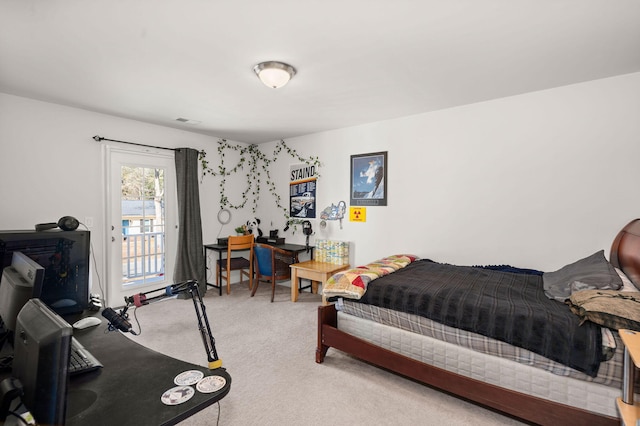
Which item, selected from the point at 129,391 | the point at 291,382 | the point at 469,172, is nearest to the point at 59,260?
the point at 129,391

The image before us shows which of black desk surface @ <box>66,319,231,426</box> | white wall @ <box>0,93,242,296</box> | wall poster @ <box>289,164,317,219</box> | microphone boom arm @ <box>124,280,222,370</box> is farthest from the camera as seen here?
wall poster @ <box>289,164,317,219</box>

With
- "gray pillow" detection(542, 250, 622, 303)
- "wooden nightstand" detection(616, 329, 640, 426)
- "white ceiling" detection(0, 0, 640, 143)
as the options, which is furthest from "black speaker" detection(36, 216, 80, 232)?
"gray pillow" detection(542, 250, 622, 303)

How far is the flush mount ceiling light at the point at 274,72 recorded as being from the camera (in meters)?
2.39

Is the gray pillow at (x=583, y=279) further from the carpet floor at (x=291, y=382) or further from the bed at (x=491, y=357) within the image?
the carpet floor at (x=291, y=382)

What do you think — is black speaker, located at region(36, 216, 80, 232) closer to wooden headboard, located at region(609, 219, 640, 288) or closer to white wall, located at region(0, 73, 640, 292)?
white wall, located at region(0, 73, 640, 292)

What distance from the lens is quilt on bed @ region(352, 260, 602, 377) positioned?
1.71 metres

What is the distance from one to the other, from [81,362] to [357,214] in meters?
3.42

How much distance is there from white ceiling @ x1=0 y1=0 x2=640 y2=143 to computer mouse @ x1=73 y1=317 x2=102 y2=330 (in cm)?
174

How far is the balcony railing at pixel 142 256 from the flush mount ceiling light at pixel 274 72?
2.92 meters

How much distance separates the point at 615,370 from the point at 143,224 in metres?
4.76

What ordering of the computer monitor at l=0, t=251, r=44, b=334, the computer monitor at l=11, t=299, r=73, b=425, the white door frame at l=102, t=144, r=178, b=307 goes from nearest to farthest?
the computer monitor at l=11, t=299, r=73, b=425 → the computer monitor at l=0, t=251, r=44, b=334 → the white door frame at l=102, t=144, r=178, b=307

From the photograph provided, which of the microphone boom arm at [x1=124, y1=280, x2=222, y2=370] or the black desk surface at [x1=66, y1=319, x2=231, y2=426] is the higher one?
the microphone boom arm at [x1=124, y1=280, x2=222, y2=370]

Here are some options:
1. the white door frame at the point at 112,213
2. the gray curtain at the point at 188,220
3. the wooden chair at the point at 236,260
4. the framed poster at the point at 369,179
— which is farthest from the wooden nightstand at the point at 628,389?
the white door frame at the point at 112,213

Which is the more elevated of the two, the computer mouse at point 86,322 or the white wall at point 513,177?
the white wall at point 513,177
